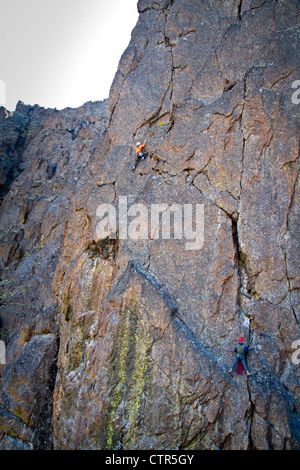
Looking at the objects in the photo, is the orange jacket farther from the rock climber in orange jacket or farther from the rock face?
the rock face

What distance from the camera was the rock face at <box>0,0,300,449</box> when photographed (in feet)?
36.3

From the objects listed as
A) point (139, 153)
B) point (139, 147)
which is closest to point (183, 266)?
point (139, 153)

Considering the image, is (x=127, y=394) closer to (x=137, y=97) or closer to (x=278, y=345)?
(x=278, y=345)

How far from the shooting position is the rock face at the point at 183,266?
11078 mm

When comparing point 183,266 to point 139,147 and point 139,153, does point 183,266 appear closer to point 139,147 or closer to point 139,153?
point 139,153

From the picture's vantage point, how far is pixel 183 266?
44.0ft

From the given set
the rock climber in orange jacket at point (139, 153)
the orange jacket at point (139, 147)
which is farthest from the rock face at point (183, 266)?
the orange jacket at point (139, 147)

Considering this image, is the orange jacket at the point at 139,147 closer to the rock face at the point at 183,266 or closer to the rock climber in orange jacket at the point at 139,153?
the rock climber in orange jacket at the point at 139,153

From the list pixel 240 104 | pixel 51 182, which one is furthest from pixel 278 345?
pixel 51 182

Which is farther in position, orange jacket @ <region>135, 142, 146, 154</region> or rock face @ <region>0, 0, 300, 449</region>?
orange jacket @ <region>135, 142, 146, 154</region>

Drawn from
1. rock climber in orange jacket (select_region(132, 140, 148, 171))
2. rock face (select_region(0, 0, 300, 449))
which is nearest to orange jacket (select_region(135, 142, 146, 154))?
rock climber in orange jacket (select_region(132, 140, 148, 171))

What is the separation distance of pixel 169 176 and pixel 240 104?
443 centimetres

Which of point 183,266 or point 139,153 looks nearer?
point 183,266

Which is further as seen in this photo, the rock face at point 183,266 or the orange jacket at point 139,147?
the orange jacket at point 139,147
